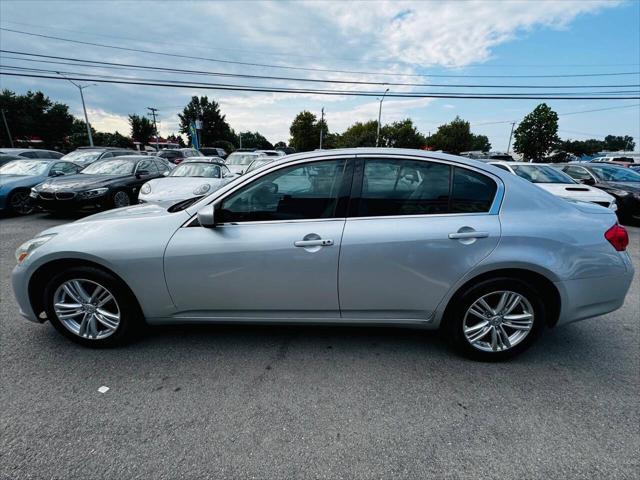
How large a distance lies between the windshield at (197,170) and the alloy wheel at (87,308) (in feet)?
21.5

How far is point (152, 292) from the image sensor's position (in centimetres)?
260

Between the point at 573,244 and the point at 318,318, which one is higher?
the point at 573,244

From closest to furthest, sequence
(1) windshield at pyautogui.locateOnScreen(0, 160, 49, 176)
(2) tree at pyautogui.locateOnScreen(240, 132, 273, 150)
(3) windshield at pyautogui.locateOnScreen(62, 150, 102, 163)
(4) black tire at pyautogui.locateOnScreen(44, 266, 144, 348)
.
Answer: (4) black tire at pyautogui.locateOnScreen(44, 266, 144, 348)
(1) windshield at pyautogui.locateOnScreen(0, 160, 49, 176)
(3) windshield at pyautogui.locateOnScreen(62, 150, 102, 163)
(2) tree at pyautogui.locateOnScreen(240, 132, 273, 150)

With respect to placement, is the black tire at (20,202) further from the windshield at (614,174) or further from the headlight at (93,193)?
the windshield at (614,174)

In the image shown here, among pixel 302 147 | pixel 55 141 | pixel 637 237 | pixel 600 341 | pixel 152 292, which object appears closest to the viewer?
pixel 152 292

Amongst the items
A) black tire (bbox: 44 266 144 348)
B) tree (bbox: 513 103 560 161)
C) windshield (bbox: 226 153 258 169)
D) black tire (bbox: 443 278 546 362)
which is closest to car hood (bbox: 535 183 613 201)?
black tire (bbox: 443 278 546 362)

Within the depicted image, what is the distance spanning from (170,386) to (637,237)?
975 cm

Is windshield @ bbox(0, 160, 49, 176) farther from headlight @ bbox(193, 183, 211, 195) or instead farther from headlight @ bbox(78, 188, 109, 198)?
headlight @ bbox(193, 183, 211, 195)

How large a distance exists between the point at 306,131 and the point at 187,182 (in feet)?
249

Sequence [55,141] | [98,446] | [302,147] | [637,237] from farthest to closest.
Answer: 1. [302,147]
2. [55,141]
3. [637,237]
4. [98,446]

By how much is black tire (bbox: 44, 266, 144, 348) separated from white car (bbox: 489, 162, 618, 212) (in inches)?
298

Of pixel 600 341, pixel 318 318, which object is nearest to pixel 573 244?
pixel 600 341

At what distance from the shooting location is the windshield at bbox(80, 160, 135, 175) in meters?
8.87

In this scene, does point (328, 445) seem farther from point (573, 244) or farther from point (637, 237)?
point (637, 237)
